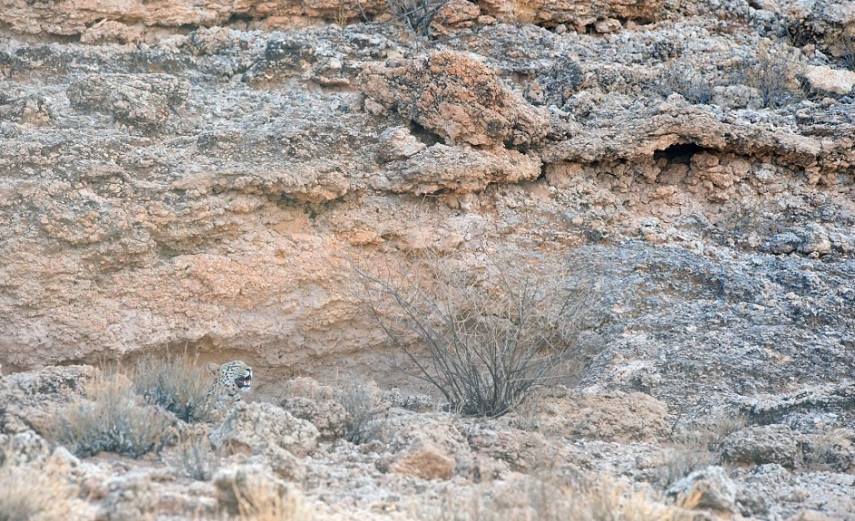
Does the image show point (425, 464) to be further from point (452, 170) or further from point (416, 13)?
point (416, 13)

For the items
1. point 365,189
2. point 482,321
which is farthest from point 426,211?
point 482,321

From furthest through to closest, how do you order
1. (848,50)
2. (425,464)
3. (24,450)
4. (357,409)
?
(848,50) → (357,409) → (425,464) → (24,450)

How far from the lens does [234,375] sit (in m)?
7.53

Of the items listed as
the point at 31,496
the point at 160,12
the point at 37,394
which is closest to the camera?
the point at 31,496

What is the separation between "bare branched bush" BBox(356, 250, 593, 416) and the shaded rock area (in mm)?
124

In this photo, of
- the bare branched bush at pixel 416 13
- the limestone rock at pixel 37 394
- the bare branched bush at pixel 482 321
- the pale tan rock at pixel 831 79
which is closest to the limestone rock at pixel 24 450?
the limestone rock at pixel 37 394

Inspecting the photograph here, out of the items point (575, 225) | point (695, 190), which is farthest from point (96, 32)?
point (695, 190)

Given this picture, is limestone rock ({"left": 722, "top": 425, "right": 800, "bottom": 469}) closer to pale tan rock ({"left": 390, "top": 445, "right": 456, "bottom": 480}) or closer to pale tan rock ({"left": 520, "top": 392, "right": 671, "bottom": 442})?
pale tan rock ({"left": 520, "top": 392, "right": 671, "bottom": 442})

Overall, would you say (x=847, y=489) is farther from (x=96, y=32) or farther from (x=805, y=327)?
(x=96, y=32)

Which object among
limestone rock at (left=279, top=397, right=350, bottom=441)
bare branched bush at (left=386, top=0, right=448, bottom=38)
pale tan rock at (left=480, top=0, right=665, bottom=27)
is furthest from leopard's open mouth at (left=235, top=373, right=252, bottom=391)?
pale tan rock at (left=480, top=0, right=665, bottom=27)

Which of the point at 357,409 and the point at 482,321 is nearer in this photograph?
the point at 357,409

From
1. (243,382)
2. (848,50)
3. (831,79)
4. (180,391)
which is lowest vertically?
(243,382)

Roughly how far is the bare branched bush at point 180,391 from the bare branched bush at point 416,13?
392cm

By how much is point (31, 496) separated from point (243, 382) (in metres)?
3.32
